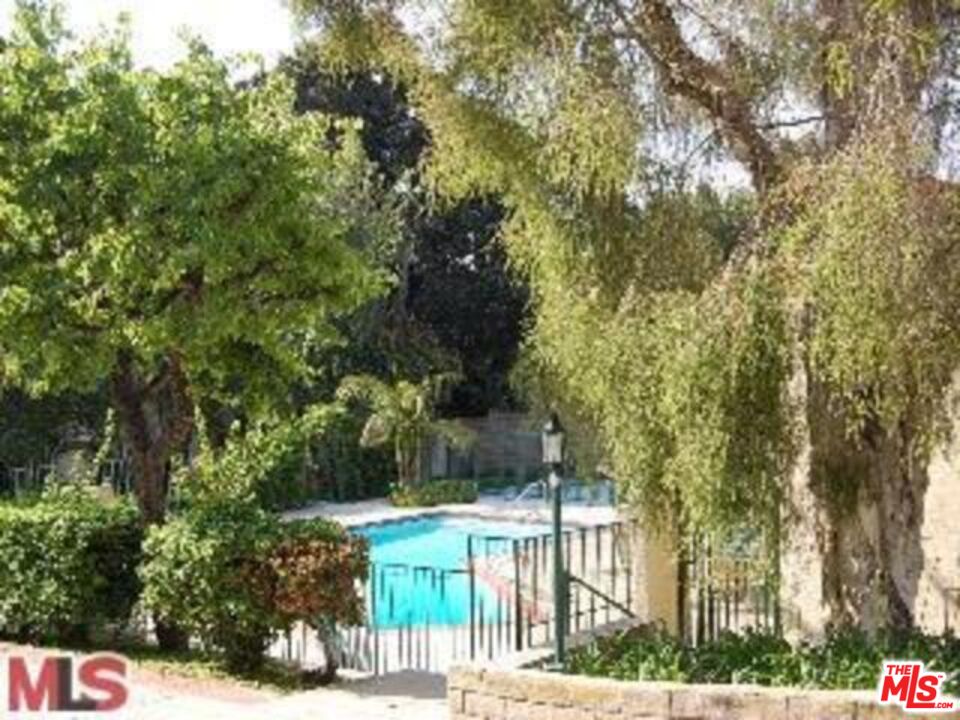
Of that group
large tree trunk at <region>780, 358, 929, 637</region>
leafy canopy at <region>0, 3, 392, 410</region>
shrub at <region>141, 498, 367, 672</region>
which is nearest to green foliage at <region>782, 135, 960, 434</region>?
large tree trunk at <region>780, 358, 929, 637</region>

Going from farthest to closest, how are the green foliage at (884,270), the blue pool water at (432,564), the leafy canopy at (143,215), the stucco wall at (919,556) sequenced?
1. the blue pool water at (432,564)
2. the leafy canopy at (143,215)
3. the stucco wall at (919,556)
4. the green foliage at (884,270)

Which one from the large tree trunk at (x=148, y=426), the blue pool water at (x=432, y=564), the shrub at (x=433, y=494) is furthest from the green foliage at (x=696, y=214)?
the shrub at (x=433, y=494)

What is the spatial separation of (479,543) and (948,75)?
16.8m

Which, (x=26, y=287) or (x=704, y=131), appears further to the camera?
(x=26, y=287)

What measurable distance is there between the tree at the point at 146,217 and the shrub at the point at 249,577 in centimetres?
148

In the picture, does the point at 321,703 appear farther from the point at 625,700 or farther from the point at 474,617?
the point at 625,700

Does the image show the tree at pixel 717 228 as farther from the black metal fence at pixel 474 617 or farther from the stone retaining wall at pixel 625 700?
the black metal fence at pixel 474 617

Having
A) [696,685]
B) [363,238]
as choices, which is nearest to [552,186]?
[696,685]

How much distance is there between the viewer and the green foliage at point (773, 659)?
810cm

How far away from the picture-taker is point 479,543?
2394 cm

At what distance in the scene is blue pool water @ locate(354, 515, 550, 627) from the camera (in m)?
15.0

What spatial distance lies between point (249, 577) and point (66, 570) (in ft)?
7.50

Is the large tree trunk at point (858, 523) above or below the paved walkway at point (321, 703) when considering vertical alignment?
above

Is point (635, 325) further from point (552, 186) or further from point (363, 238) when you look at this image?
point (363, 238)
